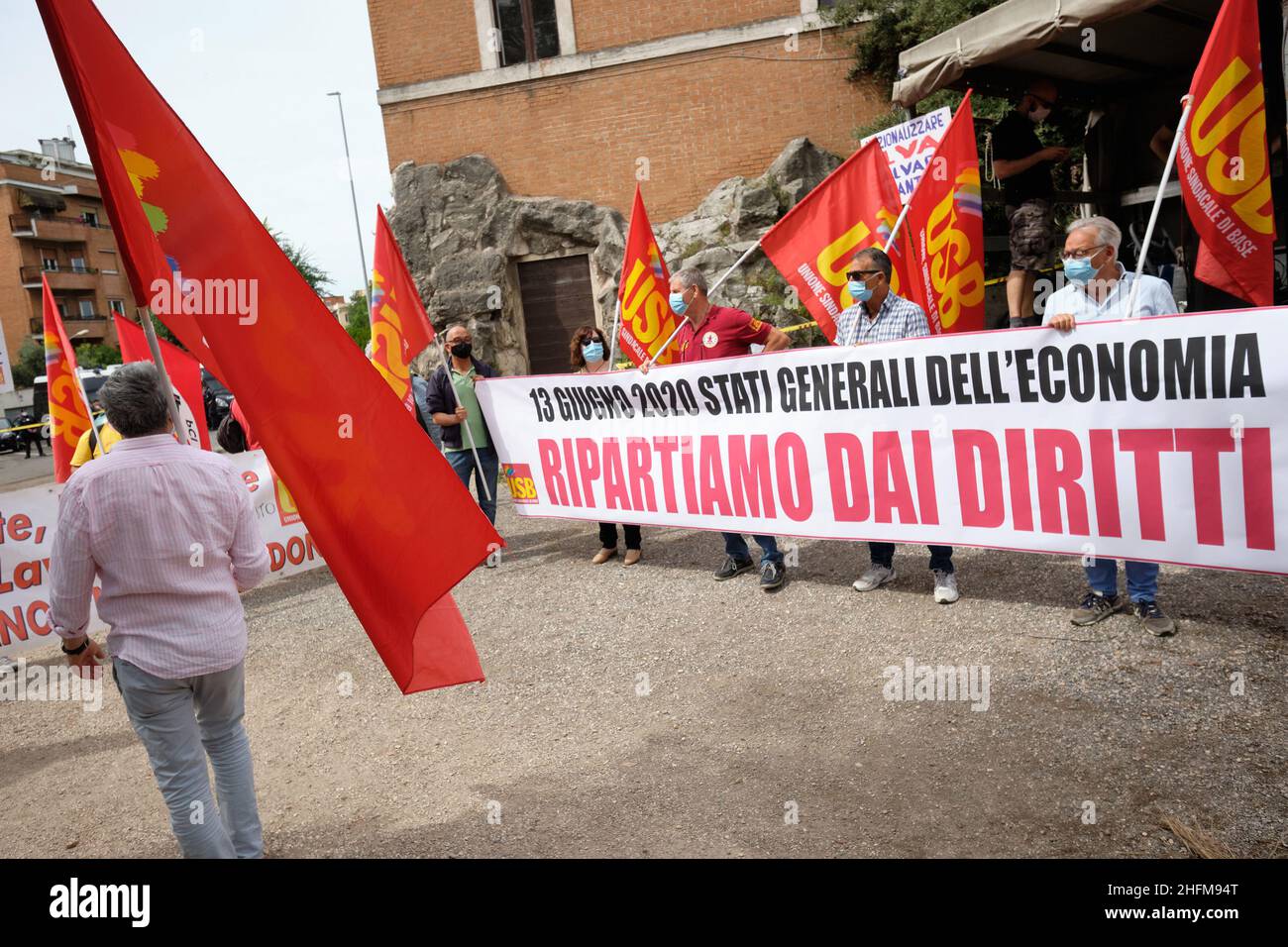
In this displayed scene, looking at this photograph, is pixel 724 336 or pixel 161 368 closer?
pixel 161 368

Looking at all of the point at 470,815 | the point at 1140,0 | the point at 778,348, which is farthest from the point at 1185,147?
the point at 470,815

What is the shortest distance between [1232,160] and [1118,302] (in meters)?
0.89

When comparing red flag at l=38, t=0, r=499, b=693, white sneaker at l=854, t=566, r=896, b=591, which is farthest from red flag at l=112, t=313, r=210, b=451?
white sneaker at l=854, t=566, r=896, b=591

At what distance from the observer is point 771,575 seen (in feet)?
21.5

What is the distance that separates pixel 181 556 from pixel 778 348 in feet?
14.6

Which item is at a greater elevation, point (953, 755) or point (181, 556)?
point (181, 556)

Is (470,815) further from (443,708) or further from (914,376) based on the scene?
(914,376)

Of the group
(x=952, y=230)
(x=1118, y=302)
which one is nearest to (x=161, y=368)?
(x=1118, y=302)

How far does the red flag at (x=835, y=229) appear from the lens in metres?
6.71

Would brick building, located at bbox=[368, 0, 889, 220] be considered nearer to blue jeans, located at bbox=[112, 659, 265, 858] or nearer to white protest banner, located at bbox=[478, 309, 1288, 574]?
white protest banner, located at bbox=[478, 309, 1288, 574]

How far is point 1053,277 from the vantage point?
955 cm

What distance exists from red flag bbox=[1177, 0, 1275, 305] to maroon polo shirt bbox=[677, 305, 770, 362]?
2.84 meters

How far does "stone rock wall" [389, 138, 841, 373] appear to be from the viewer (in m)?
18.5

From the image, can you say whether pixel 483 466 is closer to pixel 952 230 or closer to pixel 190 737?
pixel 952 230
